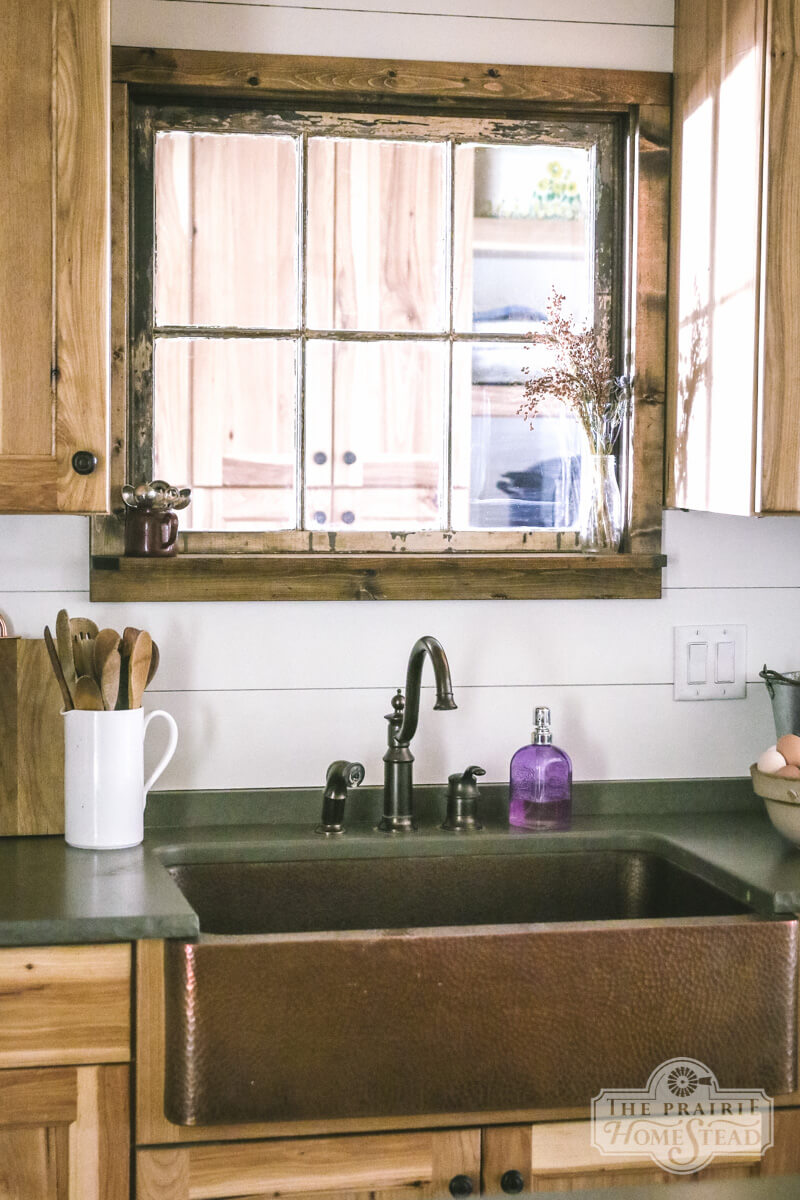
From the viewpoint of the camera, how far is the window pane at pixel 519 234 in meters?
2.15

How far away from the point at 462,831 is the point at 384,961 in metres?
0.46

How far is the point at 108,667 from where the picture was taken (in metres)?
1.81

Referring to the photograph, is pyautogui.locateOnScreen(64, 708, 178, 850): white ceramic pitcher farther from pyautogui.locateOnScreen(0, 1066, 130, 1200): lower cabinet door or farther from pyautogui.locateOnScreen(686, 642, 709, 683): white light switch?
pyautogui.locateOnScreen(686, 642, 709, 683): white light switch

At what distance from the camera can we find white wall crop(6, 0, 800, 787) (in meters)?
2.01

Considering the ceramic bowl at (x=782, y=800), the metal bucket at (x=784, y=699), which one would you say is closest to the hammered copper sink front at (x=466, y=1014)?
the ceramic bowl at (x=782, y=800)

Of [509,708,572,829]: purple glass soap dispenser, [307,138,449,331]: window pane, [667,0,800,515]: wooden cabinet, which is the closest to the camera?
[667,0,800,515]: wooden cabinet

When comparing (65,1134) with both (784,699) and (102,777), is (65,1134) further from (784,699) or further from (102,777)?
(784,699)

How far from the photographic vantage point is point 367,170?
212cm

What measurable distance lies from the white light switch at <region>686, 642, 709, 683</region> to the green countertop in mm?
182

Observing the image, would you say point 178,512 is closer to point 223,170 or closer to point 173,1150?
point 223,170

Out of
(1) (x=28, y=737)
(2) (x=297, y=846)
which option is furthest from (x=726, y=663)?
(1) (x=28, y=737)

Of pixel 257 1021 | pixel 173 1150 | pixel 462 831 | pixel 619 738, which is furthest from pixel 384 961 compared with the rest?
pixel 619 738

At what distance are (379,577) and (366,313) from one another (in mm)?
455

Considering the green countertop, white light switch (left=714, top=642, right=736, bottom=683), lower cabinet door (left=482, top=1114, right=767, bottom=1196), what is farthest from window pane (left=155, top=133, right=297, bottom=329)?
lower cabinet door (left=482, top=1114, right=767, bottom=1196)
